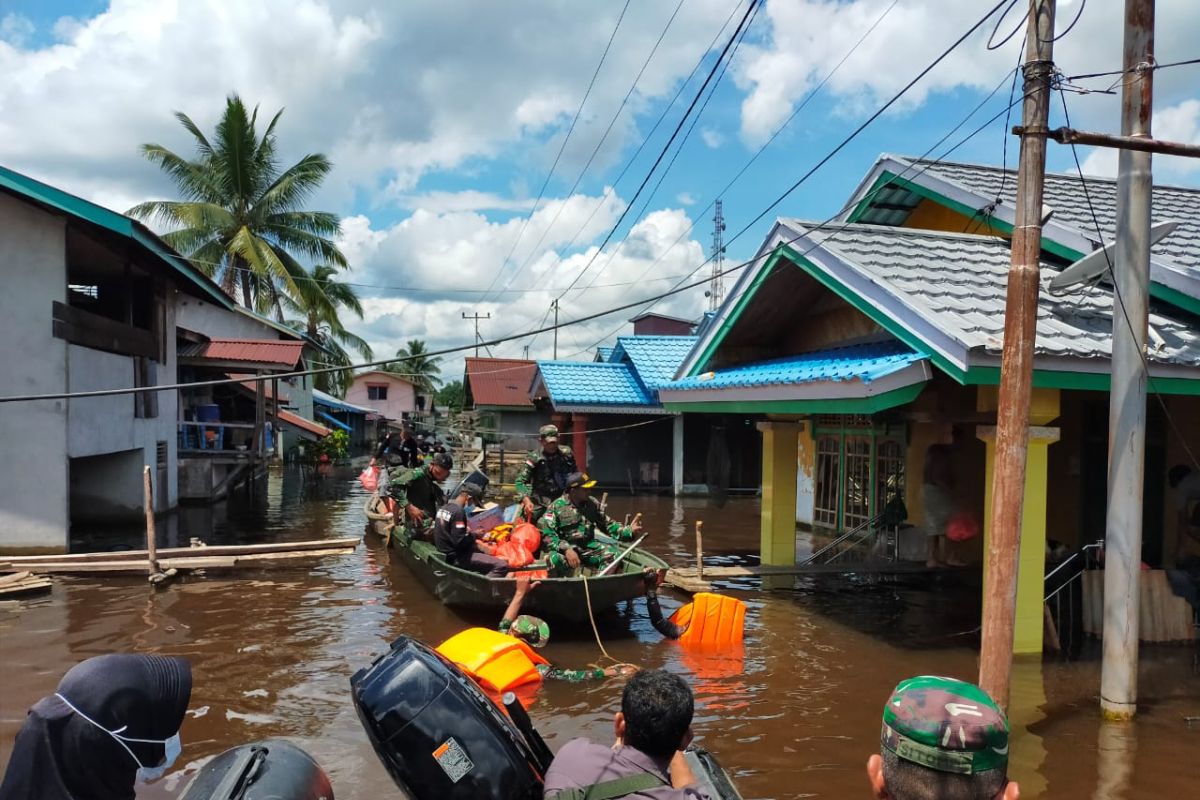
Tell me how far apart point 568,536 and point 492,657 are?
481 centimetres

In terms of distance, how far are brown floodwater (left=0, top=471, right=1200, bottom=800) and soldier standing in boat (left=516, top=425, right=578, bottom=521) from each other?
1.91 m

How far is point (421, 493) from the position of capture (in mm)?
12469

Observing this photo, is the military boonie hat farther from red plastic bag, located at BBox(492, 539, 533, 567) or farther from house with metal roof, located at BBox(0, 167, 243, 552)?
house with metal roof, located at BBox(0, 167, 243, 552)

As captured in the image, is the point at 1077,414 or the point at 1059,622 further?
the point at 1077,414

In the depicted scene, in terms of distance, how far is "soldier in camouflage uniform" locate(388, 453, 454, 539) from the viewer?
468 inches

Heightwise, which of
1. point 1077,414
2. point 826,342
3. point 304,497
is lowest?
point 304,497

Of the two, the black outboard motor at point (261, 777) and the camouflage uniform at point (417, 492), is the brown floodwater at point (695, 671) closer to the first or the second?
the camouflage uniform at point (417, 492)

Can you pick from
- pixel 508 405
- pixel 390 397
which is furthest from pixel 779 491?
pixel 390 397

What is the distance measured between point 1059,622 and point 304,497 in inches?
Answer: 768

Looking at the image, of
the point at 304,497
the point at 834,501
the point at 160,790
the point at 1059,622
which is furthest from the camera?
the point at 304,497

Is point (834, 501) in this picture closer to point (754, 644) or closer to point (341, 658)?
point (754, 644)

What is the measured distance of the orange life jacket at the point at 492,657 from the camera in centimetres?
516

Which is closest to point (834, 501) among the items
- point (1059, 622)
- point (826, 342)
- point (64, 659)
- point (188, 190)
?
point (826, 342)

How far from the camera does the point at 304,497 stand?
2378 centimetres
